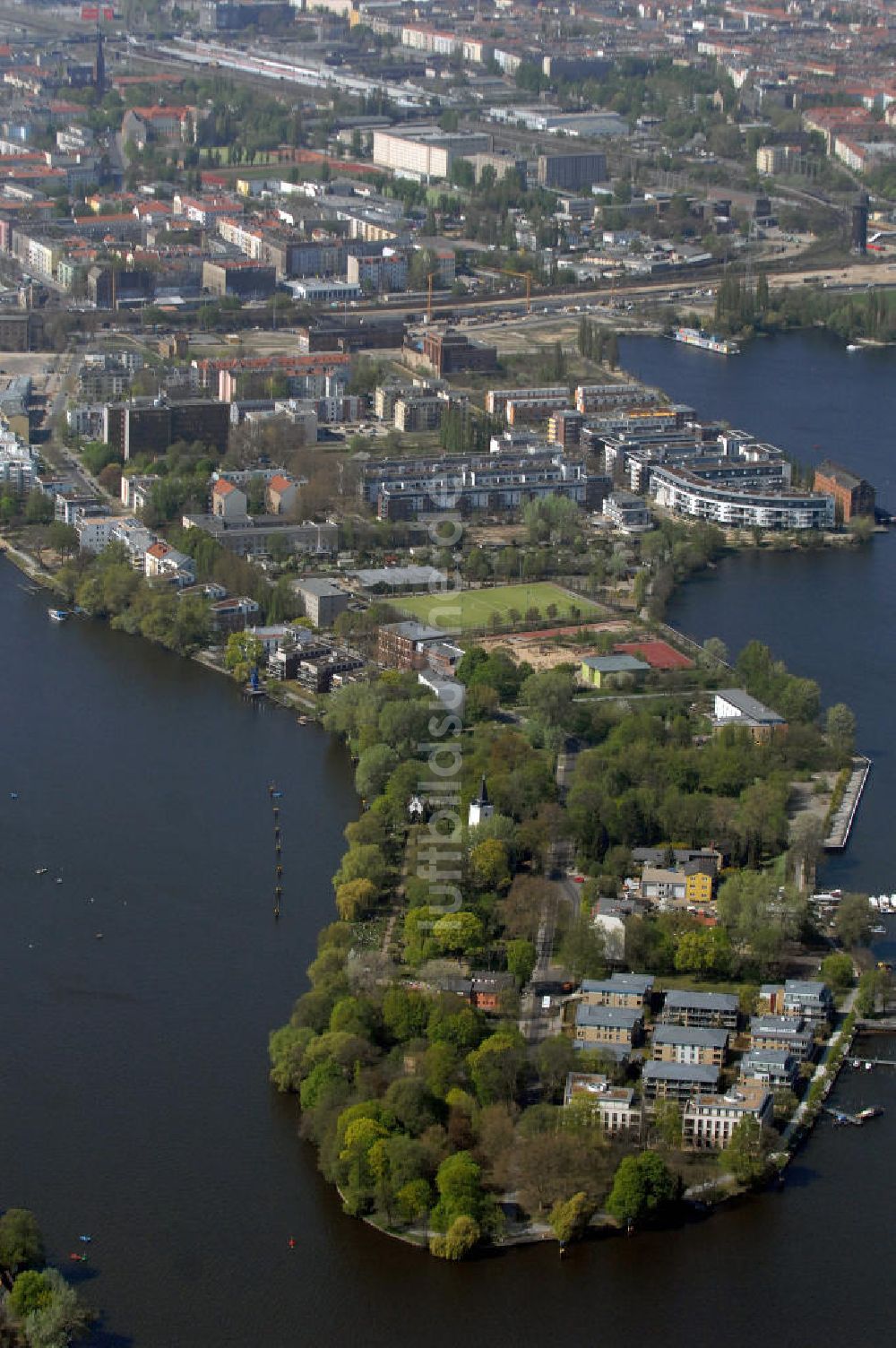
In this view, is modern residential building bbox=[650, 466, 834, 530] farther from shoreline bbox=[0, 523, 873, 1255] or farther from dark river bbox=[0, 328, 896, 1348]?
shoreline bbox=[0, 523, 873, 1255]

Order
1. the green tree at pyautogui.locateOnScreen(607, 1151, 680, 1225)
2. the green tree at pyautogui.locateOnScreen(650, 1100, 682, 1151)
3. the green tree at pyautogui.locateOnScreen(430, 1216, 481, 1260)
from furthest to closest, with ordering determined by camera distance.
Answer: the green tree at pyautogui.locateOnScreen(650, 1100, 682, 1151) < the green tree at pyautogui.locateOnScreen(607, 1151, 680, 1225) < the green tree at pyautogui.locateOnScreen(430, 1216, 481, 1260)

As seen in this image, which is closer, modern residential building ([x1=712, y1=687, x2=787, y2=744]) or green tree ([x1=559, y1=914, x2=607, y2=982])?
green tree ([x1=559, y1=914, x2=607, y2=982])

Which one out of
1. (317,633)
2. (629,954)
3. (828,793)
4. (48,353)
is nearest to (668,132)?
(48,353)

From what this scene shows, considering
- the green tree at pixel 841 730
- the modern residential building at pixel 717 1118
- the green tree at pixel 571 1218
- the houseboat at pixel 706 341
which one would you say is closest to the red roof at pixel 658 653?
the green tree at pixel 841 730

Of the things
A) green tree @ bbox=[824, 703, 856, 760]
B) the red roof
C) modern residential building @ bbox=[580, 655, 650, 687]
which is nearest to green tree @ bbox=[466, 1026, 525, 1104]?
green tree @ bbox=[824, 703, 856, 760]

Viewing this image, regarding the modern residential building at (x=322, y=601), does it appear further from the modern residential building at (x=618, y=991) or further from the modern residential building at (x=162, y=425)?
the modern residential building at (x=618, y=991)

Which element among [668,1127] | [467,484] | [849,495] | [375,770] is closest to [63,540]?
[467,484]

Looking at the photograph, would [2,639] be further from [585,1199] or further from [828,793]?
[585,1199]
